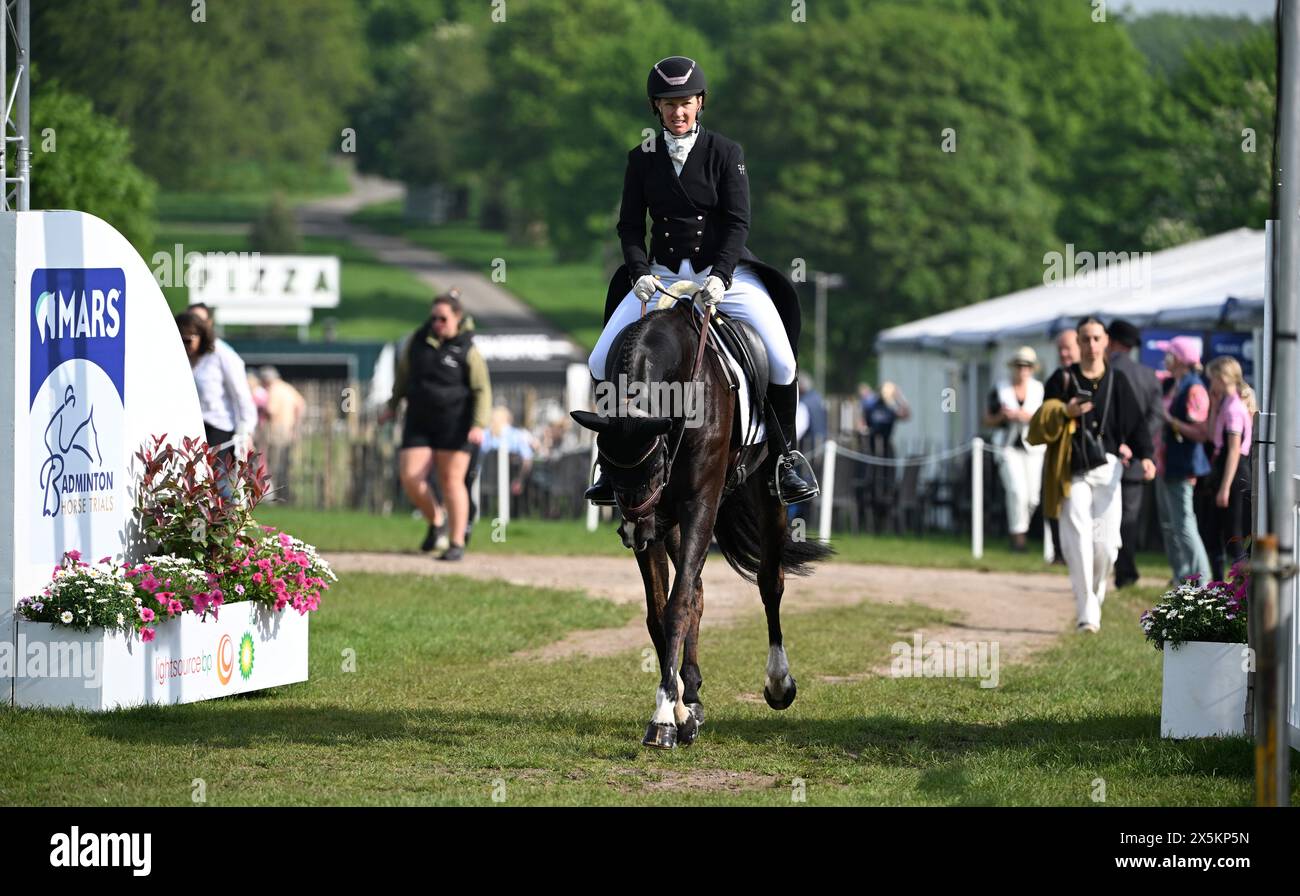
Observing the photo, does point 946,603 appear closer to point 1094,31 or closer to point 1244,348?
point 1244,348

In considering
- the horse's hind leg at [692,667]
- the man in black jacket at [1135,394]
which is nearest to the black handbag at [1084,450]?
the man in black jacket at [1135,394]

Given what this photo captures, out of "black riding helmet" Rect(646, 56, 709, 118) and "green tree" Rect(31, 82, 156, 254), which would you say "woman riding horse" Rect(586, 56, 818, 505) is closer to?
"black riding helmet" Rect(646, 56, 709, 118)

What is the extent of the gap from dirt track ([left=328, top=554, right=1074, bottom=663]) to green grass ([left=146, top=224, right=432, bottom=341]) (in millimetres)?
59651

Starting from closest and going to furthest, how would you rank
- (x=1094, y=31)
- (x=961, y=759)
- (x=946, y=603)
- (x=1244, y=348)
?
(x=961, y=759)
(x=946, y=603)
(x=1244, y=348)
(x=1094, y=31)

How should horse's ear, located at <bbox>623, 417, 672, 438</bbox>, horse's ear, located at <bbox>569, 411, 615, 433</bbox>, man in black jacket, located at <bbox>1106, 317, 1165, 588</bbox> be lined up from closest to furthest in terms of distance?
horse's ear, located at <bbox>569, 411, 615, 433</bbox> → horse's ear, located at <bbox>623, 417, 672, 438</bbox> → man in black jacket, located at <bbox>1106, 317, 1165, 588</bbox>

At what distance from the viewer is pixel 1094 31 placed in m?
85.4

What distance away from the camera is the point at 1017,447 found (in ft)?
73.2

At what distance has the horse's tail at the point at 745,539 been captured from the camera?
10.1 metres

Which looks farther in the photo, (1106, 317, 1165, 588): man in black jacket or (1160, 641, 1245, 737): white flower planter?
(1106, 317, 1165, 588): man in black jacket

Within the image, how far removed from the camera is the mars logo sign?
32.8ft

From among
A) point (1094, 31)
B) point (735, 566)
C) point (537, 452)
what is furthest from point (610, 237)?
point (735, 566)

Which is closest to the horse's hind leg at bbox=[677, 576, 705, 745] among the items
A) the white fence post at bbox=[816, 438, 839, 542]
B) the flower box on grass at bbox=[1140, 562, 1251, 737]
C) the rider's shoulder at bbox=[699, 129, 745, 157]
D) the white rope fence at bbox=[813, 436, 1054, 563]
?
the rider's shoulder at bbox=[699, 129, 745, 157]

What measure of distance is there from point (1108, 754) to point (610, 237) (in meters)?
82.4
